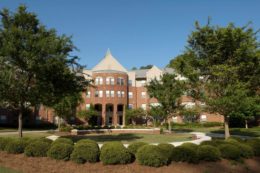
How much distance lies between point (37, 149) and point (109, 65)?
47175 millimetres

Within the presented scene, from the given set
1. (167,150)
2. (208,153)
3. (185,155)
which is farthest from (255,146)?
(167,150)

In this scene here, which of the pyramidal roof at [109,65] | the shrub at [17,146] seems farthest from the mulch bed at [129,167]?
the pyramidal roof at [109,65]

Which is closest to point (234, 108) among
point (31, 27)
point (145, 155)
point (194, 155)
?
point (194, 155)

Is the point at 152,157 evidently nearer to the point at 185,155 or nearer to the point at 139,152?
the point at 139,152

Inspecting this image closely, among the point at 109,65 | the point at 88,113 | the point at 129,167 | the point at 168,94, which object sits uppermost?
the point at 109,65

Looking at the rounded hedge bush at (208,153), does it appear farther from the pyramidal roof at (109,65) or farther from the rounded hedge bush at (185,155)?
the pyramidal roof at (109,65)

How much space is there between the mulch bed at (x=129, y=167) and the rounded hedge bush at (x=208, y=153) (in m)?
0.21

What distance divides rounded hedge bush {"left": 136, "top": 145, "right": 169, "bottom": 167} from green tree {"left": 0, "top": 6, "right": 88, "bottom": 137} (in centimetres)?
933

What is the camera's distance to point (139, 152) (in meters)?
12.6

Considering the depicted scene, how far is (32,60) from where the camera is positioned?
18.6 meters

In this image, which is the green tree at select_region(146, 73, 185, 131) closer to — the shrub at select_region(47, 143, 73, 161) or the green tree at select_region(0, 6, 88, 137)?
the green tree at select_region(0, 6, 88, 137)

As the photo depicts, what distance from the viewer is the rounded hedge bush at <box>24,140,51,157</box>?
1419 centimetres

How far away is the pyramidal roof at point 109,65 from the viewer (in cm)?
6056

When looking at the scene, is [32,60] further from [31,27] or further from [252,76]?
[252,76]
